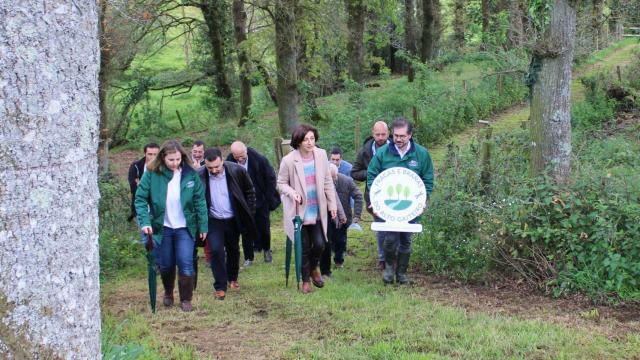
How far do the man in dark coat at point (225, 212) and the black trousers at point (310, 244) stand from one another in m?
0.83

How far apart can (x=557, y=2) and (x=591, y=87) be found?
13037mm

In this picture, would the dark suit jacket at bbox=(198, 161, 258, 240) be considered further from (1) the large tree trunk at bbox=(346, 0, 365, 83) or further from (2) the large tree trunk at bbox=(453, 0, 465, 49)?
(2) the large tree trunk at bbox=(453, 0, 465, 49)

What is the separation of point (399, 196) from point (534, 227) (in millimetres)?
1501

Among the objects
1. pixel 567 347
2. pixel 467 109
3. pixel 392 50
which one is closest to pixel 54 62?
pixel 567 347

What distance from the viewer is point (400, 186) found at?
24.5ft

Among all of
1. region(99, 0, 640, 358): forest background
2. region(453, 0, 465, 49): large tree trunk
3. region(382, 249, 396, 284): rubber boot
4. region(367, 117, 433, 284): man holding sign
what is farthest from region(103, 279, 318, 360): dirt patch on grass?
region(453, 0, 465, 49): large tree trunk

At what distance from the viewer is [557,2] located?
26.9 ft

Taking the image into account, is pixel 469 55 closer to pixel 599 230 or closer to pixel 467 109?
pixel 467 109

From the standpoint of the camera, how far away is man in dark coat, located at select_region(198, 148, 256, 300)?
777 centimetres

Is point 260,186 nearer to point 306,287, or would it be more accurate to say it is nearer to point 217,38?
point 306,287

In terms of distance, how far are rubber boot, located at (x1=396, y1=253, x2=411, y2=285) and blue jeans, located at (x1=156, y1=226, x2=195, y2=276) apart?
7.99 feet

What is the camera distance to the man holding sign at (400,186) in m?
7.41

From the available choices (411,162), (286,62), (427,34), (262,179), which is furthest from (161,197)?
(427,34)

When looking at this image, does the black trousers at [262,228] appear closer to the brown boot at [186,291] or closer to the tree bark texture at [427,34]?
the brown boot at [186,291]
